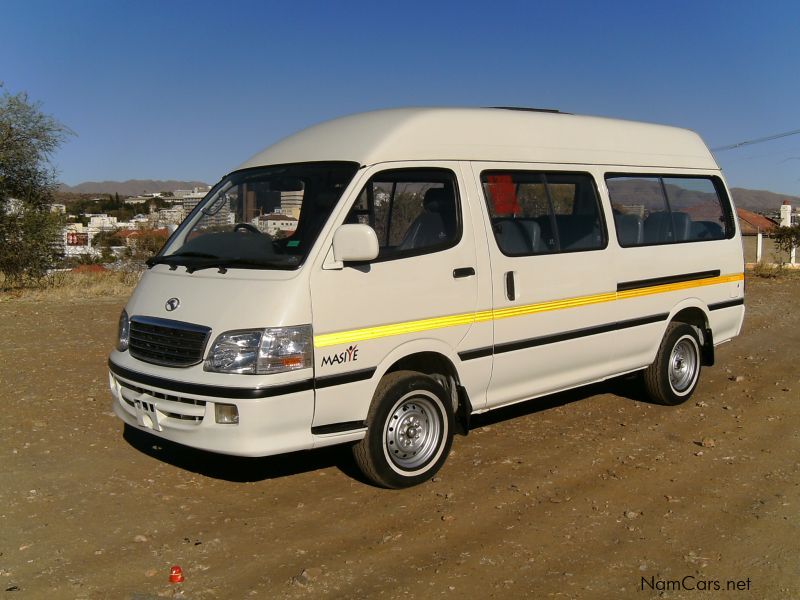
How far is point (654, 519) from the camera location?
482cm

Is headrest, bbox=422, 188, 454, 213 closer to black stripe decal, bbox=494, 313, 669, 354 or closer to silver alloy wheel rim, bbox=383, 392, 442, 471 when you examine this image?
black stripe decal, bbox=494, 313, 669, 354

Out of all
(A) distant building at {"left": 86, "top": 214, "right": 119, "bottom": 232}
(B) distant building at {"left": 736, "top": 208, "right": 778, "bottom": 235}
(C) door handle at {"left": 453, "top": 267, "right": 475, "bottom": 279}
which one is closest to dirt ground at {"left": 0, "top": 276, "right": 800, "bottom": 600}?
(C) door handle at {"left": 453, "top": 267, "right": 475, "bottom": 279}

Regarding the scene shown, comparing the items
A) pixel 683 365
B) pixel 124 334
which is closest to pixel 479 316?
pixel 124 334

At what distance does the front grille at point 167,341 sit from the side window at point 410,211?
1.26 m

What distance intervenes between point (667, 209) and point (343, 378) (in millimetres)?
4100

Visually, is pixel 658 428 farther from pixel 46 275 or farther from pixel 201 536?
pixel 46 275

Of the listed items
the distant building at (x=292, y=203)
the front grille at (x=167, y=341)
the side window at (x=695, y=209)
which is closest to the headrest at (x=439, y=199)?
the distant building at (x=292, y=203)

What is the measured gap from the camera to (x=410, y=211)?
5520mm

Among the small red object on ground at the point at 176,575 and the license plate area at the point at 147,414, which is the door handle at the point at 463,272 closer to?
the license plate area at the point at 147,414

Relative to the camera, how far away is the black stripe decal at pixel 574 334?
5.90 m

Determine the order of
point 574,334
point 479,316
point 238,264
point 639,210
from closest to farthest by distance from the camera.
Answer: point 238,264
point 479,316
point 574,334
point 639,210

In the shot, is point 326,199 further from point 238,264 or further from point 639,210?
point 639,210

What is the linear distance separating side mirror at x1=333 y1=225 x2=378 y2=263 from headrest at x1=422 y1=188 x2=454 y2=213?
95 cm

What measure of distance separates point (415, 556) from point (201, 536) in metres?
1.30
